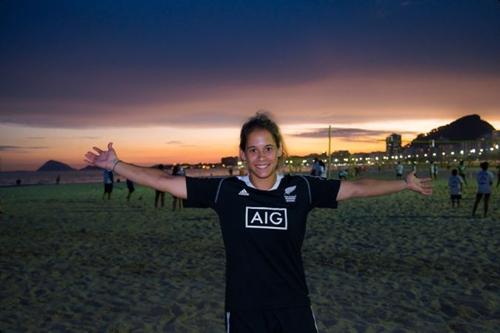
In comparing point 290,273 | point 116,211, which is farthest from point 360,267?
point 116,211

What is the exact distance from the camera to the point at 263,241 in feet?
7.87

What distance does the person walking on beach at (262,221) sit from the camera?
7.68 feet

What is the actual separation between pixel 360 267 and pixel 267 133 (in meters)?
5.41

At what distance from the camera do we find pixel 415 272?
704 cm

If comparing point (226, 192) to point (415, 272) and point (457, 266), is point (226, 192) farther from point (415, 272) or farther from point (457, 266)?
point (457, 266)

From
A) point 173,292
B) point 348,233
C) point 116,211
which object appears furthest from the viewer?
point 116,211

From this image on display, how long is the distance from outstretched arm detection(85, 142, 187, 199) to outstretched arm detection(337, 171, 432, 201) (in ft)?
3.07

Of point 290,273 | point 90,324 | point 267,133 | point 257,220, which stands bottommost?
point 90,324

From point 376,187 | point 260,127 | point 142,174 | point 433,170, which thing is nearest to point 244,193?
point 260,127

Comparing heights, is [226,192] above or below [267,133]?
below

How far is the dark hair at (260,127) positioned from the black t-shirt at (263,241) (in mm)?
226

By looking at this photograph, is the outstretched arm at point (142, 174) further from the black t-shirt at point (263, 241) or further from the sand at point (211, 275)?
the sand at point (211, 275)

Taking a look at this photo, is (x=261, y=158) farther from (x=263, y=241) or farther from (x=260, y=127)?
(x=263, y=241)

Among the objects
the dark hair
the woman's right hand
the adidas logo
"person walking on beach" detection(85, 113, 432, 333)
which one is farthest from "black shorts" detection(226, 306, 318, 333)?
the woman's right hand
